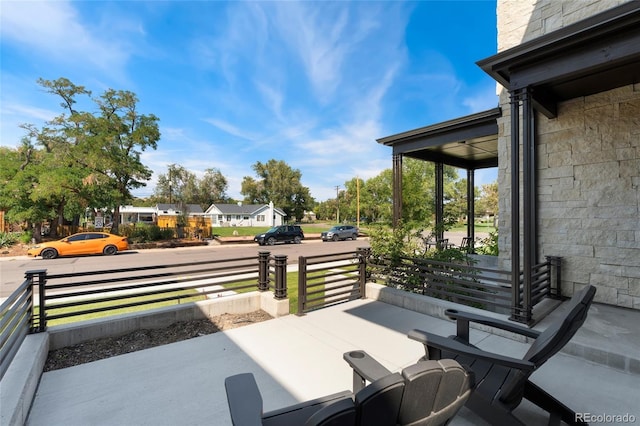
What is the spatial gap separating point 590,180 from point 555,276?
1.64m

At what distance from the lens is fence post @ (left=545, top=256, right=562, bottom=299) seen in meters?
4.87

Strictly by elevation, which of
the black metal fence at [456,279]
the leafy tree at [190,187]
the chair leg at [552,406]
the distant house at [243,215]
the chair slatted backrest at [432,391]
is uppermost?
the leafy tree at [190,187]

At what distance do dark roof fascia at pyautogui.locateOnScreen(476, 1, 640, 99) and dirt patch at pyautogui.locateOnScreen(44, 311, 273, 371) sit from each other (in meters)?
4.74

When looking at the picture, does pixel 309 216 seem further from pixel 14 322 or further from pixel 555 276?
pixel 14 322

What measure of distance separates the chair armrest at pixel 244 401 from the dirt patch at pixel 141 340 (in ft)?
8.82

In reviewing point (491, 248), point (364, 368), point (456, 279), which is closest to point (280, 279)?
point (456, 279)

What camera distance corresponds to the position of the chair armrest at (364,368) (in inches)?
61.7

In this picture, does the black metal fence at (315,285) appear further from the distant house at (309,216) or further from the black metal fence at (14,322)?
the distant house at (309,216)

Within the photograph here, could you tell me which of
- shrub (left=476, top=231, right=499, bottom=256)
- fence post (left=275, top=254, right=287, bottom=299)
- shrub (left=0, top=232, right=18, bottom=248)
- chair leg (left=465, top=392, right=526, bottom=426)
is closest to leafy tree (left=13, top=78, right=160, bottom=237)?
shrub (left=0, top=232, right=18, bottom=248)

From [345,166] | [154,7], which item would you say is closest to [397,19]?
[154,7]

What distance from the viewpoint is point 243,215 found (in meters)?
45.5

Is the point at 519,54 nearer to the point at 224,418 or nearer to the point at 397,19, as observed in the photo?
the point at 224,418

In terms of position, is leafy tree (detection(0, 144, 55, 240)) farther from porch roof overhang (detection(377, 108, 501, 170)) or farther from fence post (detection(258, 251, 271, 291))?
porch roof overhang (detection(377, 108, 501, 170))

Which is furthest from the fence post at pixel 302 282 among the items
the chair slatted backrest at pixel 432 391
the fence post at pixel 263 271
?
the chair slatted backrest at pixel 432 391
